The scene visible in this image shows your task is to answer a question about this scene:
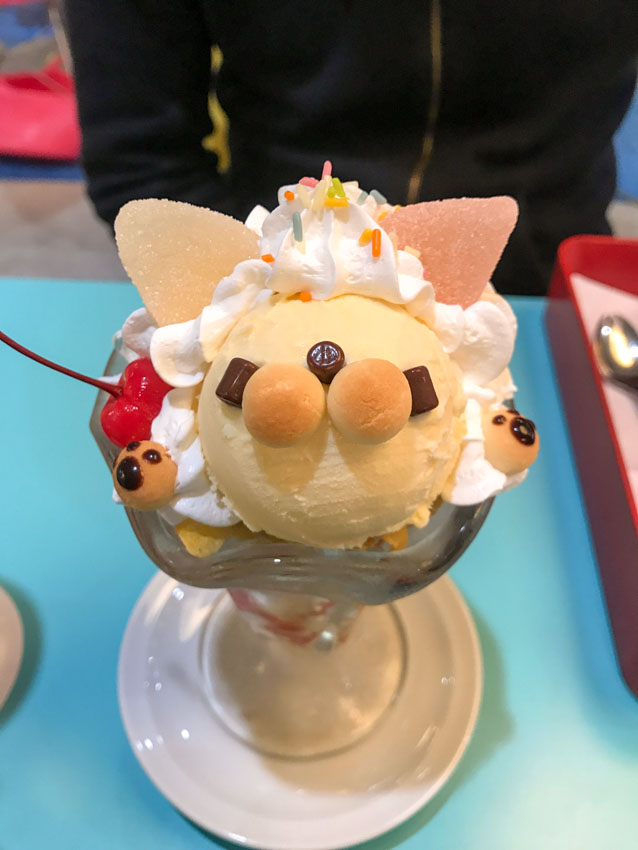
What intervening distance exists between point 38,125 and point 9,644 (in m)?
1.75

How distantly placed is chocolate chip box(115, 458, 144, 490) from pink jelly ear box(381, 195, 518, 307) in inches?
10.2

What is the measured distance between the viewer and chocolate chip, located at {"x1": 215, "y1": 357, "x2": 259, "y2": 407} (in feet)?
1.30

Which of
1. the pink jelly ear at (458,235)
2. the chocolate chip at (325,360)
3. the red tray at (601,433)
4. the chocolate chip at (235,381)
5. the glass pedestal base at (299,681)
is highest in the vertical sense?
the pink jelly ear at (458,235)

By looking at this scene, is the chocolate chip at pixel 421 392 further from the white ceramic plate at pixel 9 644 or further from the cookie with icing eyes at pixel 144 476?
the white ceramic plate at pixel 9 644

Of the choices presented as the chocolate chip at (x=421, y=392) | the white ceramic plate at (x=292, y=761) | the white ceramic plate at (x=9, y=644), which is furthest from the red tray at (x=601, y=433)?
the white ceramic plate at (x=9, y=644)

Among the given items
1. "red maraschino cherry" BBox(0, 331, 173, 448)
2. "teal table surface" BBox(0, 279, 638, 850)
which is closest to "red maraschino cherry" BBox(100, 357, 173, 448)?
"red maraschino cherry" BBox(0, 331, 173, 448)

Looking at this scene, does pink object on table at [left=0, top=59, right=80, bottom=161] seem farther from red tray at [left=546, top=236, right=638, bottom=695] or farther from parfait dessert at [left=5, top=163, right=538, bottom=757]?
parfait dessert at [left=5, top=163, right=538, bottom=757]

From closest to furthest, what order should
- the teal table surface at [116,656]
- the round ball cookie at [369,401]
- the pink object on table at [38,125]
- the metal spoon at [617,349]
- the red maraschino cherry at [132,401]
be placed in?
the round ball cookie at [369,401] → the red maraschino cherry at [132,401] → the teal table surface at [116,656] → the metal spoon at [617,349] → the pink object on table at [38,125]

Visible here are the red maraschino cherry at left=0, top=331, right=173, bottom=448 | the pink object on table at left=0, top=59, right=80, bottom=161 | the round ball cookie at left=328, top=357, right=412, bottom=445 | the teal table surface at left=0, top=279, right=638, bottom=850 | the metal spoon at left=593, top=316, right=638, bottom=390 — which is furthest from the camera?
the pink object on table at left=0, top=59, right=80, bottom=161

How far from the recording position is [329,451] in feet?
1.38

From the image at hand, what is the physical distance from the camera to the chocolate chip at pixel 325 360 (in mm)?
391

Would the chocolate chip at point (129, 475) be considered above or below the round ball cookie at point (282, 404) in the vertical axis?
below

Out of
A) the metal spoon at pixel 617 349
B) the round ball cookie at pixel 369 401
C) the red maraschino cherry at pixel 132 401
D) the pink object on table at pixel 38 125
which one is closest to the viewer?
the round ball cookie at pixel 369 401

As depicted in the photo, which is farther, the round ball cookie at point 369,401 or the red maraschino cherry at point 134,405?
the red maraschino cherry at point 134,405
